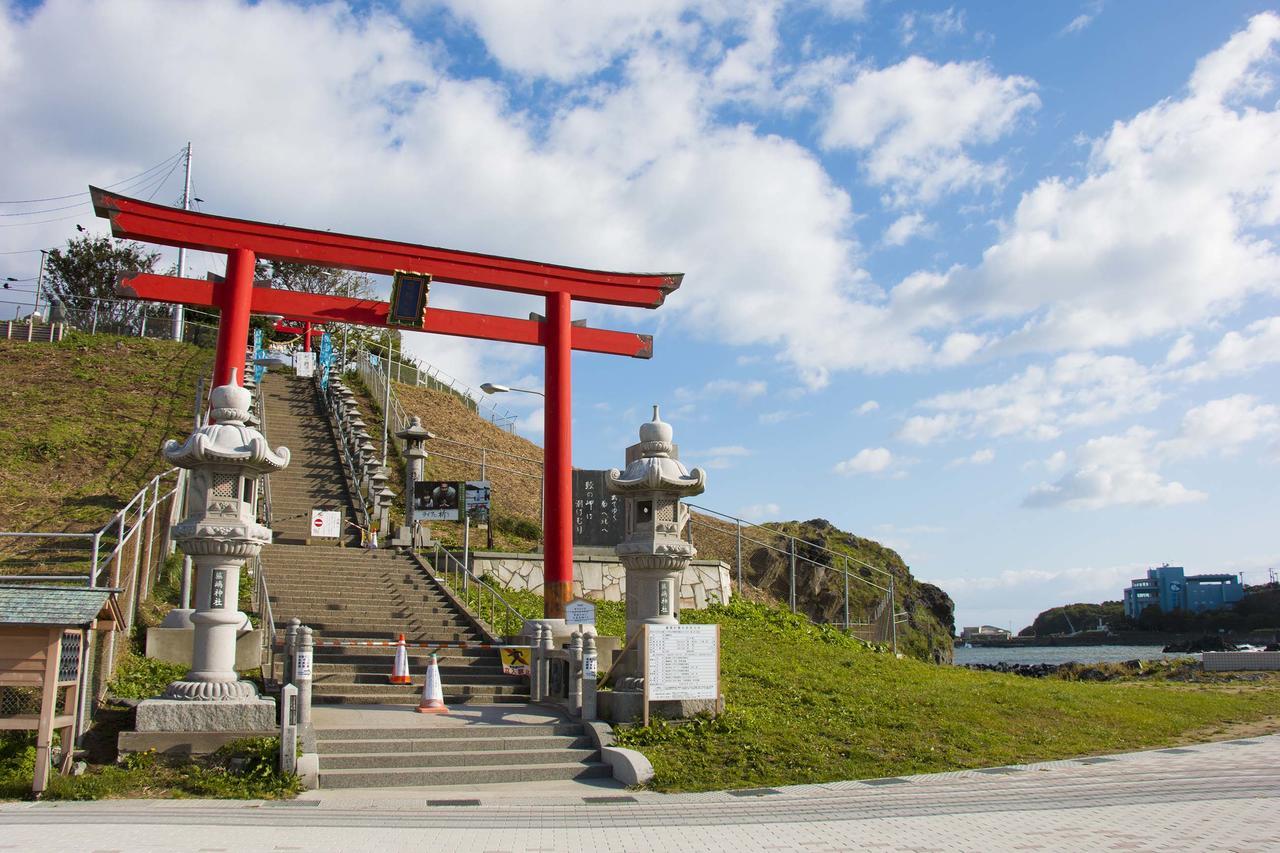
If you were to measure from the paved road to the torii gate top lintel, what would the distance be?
1189 cm

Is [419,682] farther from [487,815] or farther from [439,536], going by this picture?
[439,536]

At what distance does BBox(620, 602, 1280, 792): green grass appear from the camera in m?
10.5

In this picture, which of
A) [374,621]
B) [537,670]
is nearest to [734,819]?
[537,670]

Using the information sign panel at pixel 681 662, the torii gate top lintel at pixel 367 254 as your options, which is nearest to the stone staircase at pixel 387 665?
the information sign panel at pixel 681 662

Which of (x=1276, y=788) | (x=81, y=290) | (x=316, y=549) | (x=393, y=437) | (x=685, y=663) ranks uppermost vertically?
(x=81, y=290)

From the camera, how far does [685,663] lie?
11.6 meters

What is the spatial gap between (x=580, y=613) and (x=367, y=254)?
851 centimetres

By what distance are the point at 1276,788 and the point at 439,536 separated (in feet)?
62.2

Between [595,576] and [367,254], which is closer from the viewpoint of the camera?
[367,254]

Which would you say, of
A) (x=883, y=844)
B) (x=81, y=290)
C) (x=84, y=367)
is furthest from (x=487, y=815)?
(x=81, y=290)

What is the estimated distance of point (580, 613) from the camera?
15.4 m

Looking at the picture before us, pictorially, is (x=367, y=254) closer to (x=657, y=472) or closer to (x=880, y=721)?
(x=657, y=472)

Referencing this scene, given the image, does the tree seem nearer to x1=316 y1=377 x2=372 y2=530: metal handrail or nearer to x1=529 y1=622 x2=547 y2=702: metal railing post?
x1=316 y1=377 x2=372 y2=530: metal handrail

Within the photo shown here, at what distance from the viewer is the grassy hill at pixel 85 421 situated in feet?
64.9
